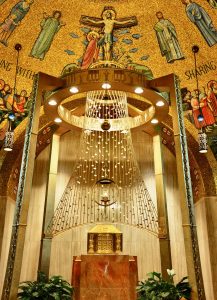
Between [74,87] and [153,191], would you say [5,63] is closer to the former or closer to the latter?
[74,87]

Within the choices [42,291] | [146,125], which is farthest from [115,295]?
[146,125]

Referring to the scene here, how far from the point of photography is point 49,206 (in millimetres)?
9625

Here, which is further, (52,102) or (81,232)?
(81,232)

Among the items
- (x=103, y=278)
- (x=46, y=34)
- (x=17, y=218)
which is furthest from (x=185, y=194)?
(x=46, y=34)

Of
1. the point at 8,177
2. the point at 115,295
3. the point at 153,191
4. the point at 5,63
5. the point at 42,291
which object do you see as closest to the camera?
the point at 42,291

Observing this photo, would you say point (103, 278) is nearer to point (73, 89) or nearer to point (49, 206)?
point (49, 206)

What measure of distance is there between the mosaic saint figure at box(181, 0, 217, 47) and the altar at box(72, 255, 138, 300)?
5957mm

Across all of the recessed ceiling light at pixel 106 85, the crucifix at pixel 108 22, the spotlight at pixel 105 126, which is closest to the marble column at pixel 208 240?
the spotlight at pixel 105 126

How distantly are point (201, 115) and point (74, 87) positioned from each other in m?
3.93

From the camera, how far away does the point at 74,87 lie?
7.28m

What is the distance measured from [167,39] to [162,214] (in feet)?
16.1

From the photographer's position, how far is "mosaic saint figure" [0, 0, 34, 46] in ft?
27.7

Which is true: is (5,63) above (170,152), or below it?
above

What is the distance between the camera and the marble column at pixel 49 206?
9.06 m
